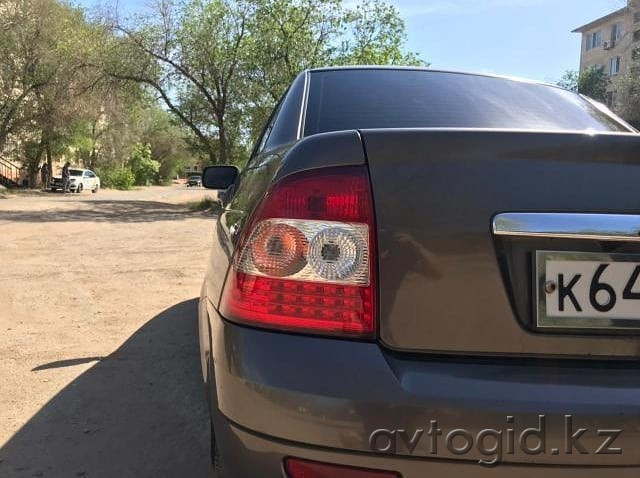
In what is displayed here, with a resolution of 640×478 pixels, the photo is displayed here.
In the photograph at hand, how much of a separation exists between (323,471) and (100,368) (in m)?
3.03

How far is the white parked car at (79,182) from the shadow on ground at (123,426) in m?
33.0

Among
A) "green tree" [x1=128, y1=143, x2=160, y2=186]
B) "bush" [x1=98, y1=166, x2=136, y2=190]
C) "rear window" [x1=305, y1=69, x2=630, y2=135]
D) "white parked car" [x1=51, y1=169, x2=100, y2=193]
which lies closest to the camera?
"rear window" [x1=305, y1=69, x2=630, y2=135]

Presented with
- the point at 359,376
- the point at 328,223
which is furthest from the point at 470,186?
the point at 359,376

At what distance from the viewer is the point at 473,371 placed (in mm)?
1411

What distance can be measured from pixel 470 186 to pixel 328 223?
0.35 m

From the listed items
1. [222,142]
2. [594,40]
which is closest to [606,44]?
[594,40]

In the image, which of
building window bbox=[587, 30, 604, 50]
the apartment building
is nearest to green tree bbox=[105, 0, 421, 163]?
the apartment building

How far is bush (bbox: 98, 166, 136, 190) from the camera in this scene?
155 ft

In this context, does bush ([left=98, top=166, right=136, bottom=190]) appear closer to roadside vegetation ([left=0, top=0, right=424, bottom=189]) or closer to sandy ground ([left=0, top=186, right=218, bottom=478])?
roadside vegetation ([left=0, top=0, right=424, bottom=189])

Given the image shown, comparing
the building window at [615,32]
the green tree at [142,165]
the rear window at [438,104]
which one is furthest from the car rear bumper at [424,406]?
the building window at [615,32]

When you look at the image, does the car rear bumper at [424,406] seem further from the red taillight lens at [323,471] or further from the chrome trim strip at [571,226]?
the chrome trim strip at [571,226]

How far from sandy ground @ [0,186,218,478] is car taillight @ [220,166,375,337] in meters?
1.55

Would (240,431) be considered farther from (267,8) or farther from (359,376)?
(267,8)

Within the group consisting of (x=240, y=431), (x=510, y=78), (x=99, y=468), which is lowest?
(x=99, y=468)
